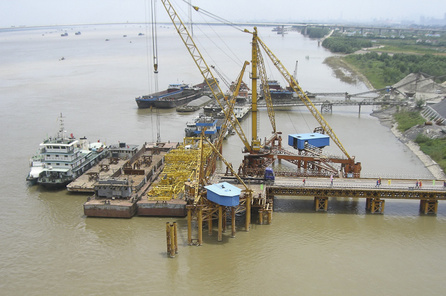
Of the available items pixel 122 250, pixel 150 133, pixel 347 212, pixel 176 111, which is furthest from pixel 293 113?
pixel 122 250

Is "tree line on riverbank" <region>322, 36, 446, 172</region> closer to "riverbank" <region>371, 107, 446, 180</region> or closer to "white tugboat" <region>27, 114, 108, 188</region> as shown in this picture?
"riverbank" <region>371, 107, 446, 180</region>

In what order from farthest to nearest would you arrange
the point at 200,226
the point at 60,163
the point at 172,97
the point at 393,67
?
the point at 393,67 → the point at 172,97 → the point at 60,163 → the point at 200,226

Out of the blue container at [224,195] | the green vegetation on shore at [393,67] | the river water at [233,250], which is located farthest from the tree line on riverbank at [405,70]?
the blue container at [224,195]

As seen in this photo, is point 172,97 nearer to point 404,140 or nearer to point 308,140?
point 404,140

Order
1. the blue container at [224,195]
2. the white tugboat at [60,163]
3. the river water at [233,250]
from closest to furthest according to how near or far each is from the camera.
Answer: the river water at [233,250], the blue container at [224,195], the white tugboat at [60,163]

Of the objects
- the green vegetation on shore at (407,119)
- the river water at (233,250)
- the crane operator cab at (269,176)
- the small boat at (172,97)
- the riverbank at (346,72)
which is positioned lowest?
the river water at (233,250)

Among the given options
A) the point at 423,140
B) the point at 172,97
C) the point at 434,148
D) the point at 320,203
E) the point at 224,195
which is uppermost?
the point at 172,97

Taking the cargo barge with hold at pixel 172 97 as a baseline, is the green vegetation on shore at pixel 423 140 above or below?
below

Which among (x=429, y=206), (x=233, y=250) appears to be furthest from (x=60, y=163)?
(x=429, y=206)

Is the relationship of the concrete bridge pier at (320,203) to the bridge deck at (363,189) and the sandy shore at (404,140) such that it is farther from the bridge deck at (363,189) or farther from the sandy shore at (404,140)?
the sandy shore at (404,140)
